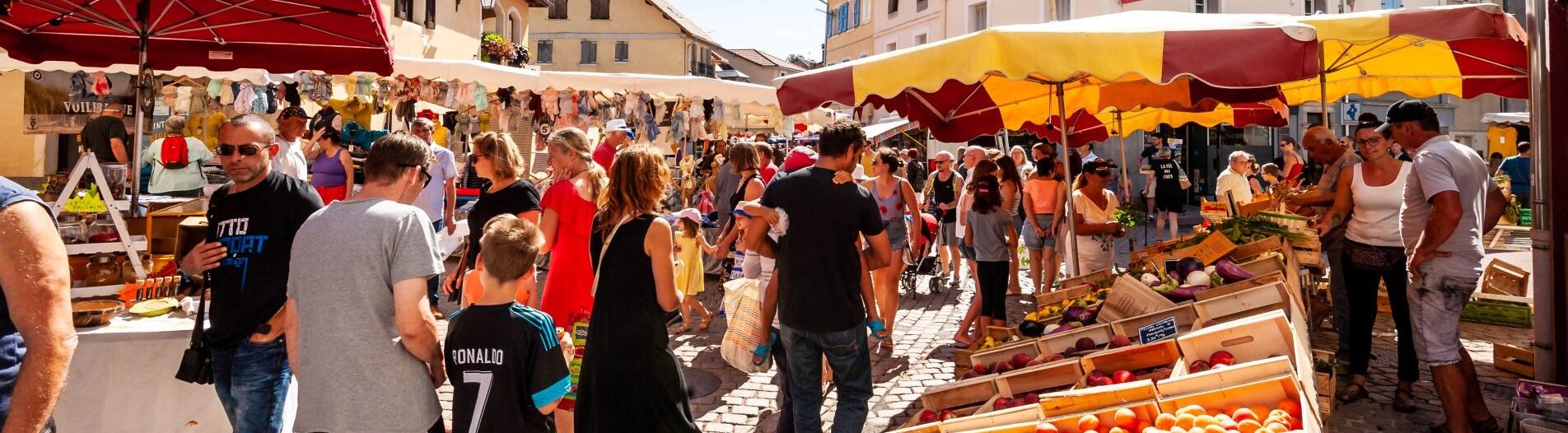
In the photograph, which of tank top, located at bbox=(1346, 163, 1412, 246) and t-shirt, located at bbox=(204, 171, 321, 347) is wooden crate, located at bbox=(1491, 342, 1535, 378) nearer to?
tank top, located at bbox=(1346, 163, 1412, 246)

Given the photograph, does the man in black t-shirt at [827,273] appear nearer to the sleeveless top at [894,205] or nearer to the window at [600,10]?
the sleeveless top at [894,205]

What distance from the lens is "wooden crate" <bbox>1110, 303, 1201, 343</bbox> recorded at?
15.0 ft

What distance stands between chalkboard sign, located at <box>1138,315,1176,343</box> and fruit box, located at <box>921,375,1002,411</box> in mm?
732

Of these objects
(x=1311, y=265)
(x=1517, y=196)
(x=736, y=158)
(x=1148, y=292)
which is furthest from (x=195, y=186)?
(x=1517, y=196)

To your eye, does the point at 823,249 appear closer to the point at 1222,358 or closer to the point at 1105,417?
the point at 1105,417

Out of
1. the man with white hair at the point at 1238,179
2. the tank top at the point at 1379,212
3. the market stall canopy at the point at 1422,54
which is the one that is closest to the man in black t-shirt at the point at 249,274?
the market stall canopy at the point at 1422,54

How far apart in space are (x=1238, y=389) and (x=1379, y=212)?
2.87 meters

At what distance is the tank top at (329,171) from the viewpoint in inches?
260

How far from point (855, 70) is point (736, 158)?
7.81ft

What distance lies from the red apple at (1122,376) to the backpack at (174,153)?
7.88 metres

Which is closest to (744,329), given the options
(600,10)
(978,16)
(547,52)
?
(978,16)

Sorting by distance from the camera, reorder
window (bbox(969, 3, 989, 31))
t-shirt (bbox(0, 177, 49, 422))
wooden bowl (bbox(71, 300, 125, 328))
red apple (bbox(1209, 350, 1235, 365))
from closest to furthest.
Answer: t-shirt (bbox(0, 177, 49, 422))
red apple (bbox(1209, 350, 1235, 365))
wooden bowl (bbox(71, 300, 125, 328))
window (bbox(969, 3, 989, 31))

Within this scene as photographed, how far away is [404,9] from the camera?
19688mm

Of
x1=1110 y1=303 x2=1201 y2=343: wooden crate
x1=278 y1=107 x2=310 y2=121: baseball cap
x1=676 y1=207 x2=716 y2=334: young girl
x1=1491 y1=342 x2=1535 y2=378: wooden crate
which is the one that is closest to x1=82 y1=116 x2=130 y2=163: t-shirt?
x1=278 y1=107 x2=310 y2=121: baseball cap
